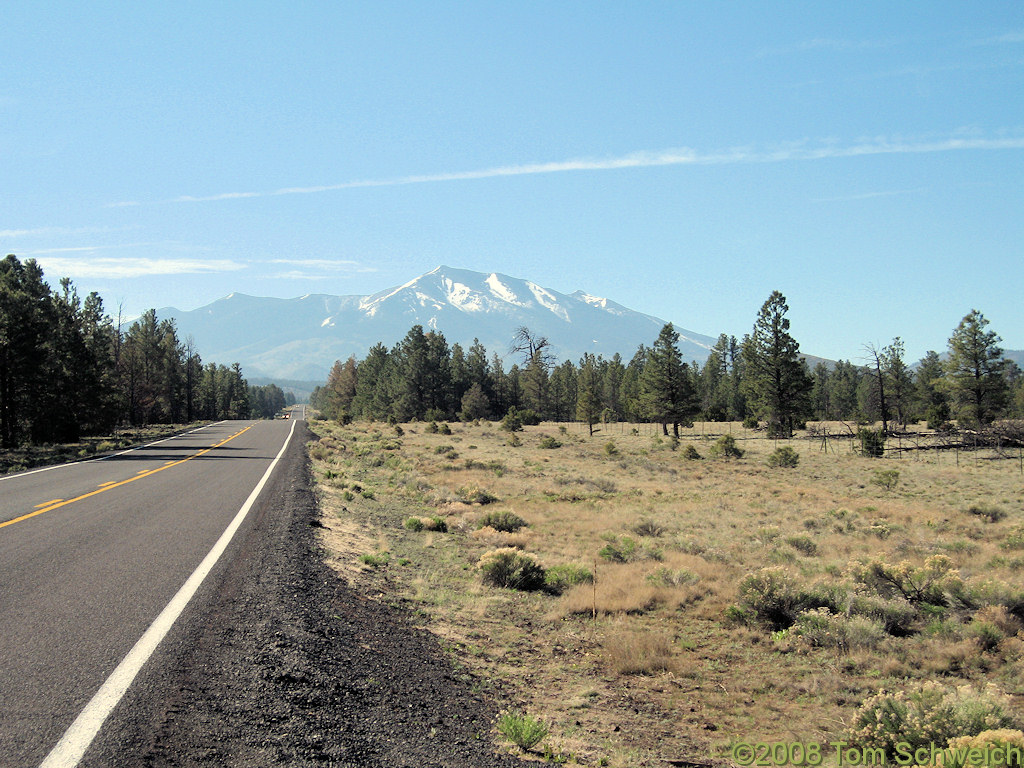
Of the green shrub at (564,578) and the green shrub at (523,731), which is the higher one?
the green shrub at (523,731)

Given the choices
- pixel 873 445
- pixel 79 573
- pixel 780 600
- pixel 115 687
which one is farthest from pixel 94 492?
pixel 873 445

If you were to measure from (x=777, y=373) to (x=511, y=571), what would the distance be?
51349mm

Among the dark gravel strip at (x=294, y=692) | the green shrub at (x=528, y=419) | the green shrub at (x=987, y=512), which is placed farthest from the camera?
the green shrub at (x=528, y=419)

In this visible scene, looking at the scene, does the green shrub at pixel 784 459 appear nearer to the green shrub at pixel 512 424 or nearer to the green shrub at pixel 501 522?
the green shrub at pixel 501 522

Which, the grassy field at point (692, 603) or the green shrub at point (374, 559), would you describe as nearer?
the grassy field at point (692, 603)

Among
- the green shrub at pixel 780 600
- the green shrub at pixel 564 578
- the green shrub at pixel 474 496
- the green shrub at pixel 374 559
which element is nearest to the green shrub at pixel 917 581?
the green shrub at pixel 780 600

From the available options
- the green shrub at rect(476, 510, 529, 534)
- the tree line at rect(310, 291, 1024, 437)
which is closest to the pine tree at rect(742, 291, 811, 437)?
the tree line at rect(310, 291, 1024, 437)

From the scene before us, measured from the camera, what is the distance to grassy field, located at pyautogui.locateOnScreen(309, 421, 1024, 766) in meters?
6.32

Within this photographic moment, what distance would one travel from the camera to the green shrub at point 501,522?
49.9 feet

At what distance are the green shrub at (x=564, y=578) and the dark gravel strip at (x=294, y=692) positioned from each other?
156 inches

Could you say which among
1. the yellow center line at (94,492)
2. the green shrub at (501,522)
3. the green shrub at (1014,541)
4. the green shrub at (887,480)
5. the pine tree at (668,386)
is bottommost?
the green shrub at (887,480)

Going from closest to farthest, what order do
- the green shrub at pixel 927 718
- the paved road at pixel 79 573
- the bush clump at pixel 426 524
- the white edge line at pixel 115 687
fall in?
the white edge line at pixel 115 687, the paved road at pixel 79 573, the green shrub at pixel 927 718, the bush clump at pixel 426 524

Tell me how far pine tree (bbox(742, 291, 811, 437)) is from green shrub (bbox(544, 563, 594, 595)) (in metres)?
49.6

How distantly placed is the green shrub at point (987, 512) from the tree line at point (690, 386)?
1212 inches
